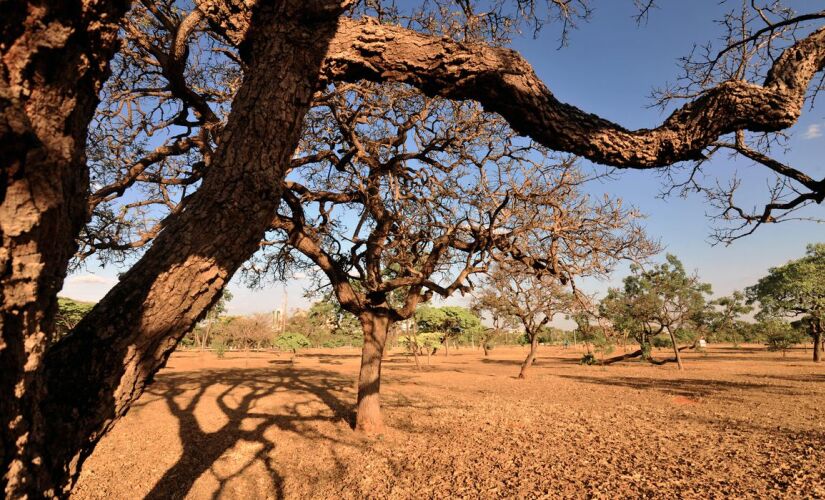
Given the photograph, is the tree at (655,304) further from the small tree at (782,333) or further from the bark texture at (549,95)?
the bark texture at (549,95)

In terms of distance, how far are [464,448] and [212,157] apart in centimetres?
696

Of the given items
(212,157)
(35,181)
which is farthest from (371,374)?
(35,181)

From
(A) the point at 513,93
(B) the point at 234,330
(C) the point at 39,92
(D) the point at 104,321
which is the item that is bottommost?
(B) the point at 234,330

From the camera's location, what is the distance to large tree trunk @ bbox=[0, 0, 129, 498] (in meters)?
1.03

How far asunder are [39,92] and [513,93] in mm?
2047

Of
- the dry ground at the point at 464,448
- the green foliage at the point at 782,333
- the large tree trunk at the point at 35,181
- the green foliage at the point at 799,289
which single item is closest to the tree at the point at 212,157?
the large tree trunk at the point at 35,181

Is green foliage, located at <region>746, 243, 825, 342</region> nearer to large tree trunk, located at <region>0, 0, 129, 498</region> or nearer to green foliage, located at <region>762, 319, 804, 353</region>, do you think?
green foliage, located at <region>762, 319, 804, 353</region>

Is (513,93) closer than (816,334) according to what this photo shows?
Yes

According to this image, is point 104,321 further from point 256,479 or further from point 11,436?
point 256,479

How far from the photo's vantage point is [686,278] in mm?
27703

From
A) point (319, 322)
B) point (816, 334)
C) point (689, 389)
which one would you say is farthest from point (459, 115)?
point (319, 322)

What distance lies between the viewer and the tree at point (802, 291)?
26703 millimetres

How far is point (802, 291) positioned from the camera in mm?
27766

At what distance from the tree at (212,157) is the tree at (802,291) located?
113 feet
